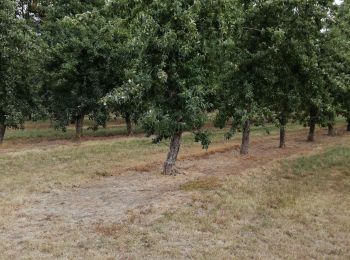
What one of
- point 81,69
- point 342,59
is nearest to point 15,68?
point 81,69

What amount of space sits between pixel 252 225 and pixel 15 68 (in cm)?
2248

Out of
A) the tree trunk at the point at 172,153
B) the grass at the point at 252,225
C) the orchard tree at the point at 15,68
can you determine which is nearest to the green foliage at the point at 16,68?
the orchard tree at the point at 15,68

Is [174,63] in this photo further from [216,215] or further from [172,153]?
[216,215]

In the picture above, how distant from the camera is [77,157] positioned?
81.4 ft

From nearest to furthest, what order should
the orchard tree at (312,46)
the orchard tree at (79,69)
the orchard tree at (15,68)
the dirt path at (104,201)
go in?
the dirt path at (104,201)
the orchard tree at (312,46)
the orchard tree at (15,68)
the orchard tree at (79,69)

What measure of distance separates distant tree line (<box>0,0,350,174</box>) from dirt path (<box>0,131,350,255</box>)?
5.79ft

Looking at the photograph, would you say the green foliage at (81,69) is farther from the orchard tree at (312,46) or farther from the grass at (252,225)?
the grass at (252,225)

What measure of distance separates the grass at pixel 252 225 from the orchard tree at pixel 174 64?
108 inches

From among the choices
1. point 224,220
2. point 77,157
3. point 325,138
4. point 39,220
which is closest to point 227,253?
point 224,220

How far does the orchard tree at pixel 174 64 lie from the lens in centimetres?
1605

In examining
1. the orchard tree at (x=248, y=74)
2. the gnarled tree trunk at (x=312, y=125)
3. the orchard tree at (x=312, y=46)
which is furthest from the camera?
the gnarled tree trunk at (x=312, y=125)

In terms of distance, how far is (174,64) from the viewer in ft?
55.2

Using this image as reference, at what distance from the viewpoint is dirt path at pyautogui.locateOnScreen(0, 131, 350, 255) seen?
11.8 m

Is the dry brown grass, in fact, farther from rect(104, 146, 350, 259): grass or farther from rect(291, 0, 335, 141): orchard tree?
rect(291, 0, 335, 141): orchard tree
